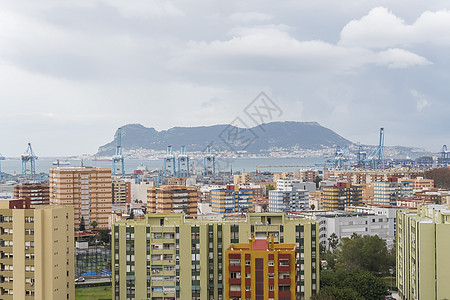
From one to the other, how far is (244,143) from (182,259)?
90.7 m

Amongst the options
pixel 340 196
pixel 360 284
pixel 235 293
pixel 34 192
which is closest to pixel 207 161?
pixel 340 196

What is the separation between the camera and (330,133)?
122 metres

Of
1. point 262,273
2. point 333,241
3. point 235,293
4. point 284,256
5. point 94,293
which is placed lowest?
point 94,293

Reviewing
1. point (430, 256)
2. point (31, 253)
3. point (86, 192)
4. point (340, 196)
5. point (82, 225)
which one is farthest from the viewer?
point (340, 196)

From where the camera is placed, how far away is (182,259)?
991 centimetres

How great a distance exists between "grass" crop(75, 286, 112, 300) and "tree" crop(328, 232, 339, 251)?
6.48 m

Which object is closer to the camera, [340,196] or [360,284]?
[360,284]

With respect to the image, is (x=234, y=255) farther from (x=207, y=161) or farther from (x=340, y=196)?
(x=207, y=161)

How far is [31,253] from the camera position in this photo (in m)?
9.36

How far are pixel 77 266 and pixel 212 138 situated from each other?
3829 inches

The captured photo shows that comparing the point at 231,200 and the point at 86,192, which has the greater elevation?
the point at 86,192

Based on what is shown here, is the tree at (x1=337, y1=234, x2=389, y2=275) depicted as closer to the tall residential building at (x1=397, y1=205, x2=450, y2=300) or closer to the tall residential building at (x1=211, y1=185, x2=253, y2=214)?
the tall residential building at (x1=397, y1=205, x2=450, y2=300)

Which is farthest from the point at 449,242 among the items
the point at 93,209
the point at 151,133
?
the point at 151,133

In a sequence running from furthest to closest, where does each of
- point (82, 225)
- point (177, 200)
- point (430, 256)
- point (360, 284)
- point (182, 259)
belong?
point (177, 200) → point (82, 225) → point (360, 284) → point (182, 259) → point (430, 256)
